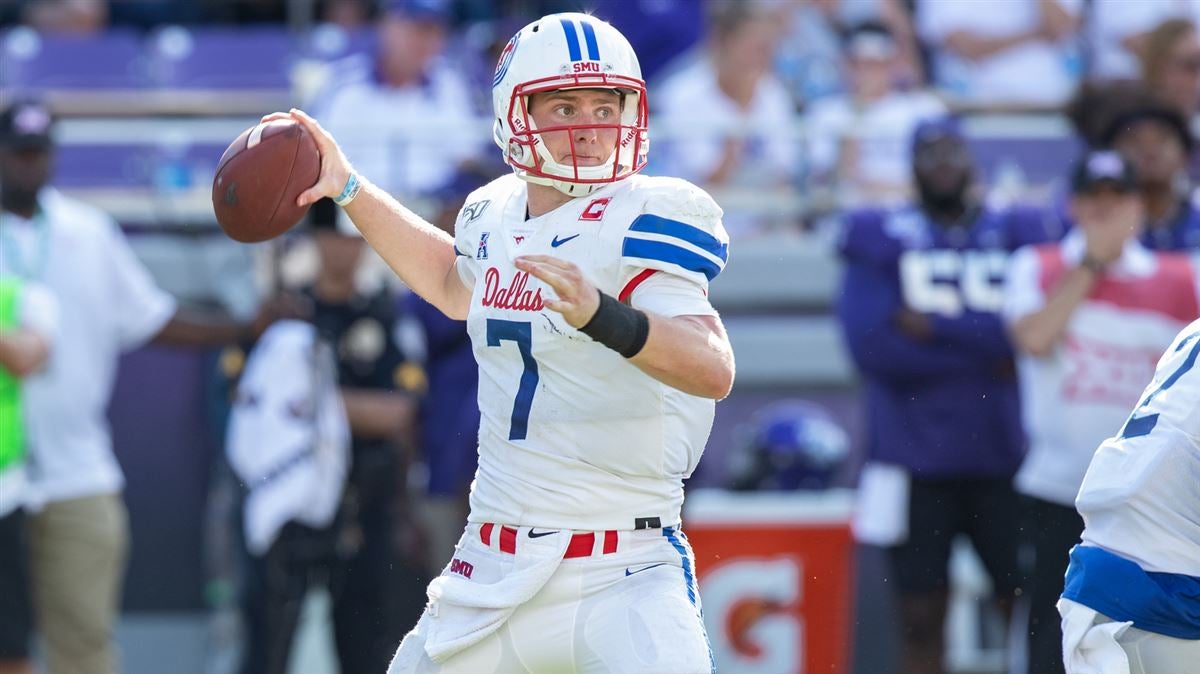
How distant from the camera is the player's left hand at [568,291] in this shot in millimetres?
3355

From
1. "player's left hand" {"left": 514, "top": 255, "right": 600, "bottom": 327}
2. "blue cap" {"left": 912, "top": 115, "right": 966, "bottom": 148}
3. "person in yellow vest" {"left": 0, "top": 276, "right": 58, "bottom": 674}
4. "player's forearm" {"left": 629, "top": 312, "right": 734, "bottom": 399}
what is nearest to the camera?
"player's left hand" {"left": 514, "top": 255, "right": 600, "bottom": 327}

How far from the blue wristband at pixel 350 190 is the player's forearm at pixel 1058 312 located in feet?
9.61

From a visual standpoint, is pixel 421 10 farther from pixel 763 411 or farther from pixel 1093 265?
pixel 1093 265

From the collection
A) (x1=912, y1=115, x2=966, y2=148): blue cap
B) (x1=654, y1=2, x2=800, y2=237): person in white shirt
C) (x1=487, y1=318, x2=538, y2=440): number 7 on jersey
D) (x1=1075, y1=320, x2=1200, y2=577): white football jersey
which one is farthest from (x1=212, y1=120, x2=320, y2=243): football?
(x1=654, y1=2, x2=800, y2=237): person in white shirt

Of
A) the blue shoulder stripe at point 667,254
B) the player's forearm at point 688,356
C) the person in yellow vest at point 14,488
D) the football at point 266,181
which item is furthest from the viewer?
the person in yellow vest at point 14,488

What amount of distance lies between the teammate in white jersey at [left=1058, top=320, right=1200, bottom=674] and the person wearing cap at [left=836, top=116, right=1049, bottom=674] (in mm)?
2636

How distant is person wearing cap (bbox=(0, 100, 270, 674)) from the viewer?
6.50 m

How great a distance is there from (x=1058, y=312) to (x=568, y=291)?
333cm

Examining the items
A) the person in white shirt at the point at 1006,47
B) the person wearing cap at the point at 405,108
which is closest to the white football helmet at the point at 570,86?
the person wearing cap at the point at 405,108

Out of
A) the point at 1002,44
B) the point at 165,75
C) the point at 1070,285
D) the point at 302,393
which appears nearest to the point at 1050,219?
the point at 1070,285

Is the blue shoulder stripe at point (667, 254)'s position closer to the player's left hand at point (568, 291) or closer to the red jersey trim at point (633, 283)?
the red jersey trim at point (633, 283)

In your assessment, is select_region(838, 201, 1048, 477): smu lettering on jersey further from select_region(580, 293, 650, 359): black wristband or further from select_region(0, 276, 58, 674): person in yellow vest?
select_region(580, 293, 650, 359): black wristband

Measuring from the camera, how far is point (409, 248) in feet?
13.9

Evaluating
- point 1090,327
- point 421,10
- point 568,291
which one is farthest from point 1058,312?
point 568,291
